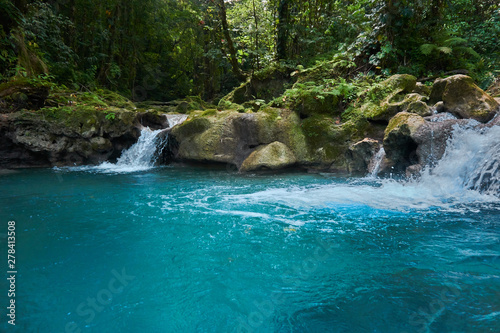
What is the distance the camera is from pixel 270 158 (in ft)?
26.7

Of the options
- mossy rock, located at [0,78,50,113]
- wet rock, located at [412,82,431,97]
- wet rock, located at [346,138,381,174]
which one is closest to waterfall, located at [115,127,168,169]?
mossy rock, located at [0,78,50,113]

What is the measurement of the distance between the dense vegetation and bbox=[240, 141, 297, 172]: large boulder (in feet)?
13.4

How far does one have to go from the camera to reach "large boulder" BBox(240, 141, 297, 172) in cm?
812

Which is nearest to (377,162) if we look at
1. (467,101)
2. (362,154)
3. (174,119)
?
(362,154)

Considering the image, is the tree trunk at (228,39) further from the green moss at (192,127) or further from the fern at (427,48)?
the fern at (427,48)

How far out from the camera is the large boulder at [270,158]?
812cm

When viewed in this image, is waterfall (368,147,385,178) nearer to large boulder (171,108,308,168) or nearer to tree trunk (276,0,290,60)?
large boulder (171,108,308,168)

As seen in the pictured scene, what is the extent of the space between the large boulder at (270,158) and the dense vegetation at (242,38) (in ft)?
13.4

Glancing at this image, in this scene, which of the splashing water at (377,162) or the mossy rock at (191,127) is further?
the mossy rock at (191,127)

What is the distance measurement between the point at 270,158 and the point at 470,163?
4.56 m

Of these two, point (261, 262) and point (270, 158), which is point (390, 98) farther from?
point (261, 262)

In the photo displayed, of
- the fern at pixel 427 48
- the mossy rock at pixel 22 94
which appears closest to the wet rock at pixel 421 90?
the fern at pixel 427 48

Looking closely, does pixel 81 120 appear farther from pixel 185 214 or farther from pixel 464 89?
pixel 464 89

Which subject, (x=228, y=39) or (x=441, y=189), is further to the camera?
(x=228, y=39)
